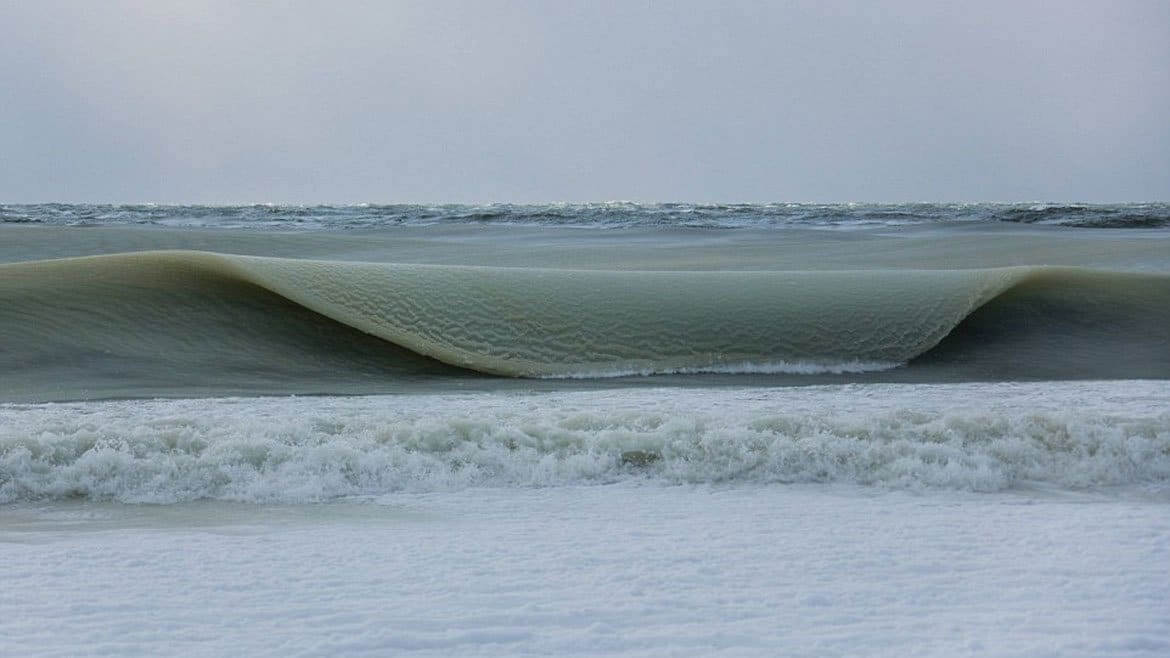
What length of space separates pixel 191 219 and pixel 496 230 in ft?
12.8

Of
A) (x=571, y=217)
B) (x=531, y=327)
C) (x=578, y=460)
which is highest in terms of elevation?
(x=571, y=217)

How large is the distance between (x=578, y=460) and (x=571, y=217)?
8833 millimetres

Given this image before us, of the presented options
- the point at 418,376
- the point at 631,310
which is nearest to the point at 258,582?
the point at 418,376

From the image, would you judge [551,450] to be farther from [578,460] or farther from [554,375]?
[554,375]

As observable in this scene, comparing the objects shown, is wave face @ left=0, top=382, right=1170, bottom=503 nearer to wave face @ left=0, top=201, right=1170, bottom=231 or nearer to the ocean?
the ocean

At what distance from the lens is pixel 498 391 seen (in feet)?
9.93

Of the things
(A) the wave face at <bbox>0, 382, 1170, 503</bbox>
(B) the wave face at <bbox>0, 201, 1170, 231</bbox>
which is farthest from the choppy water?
(B) the wave face at <bbox>0, 201, 1170, 231</bbox>

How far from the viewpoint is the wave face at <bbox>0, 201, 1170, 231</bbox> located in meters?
10.1

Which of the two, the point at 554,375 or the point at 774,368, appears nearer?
the point at 554,375

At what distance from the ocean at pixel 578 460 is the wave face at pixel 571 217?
5.93 metres

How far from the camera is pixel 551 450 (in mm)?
2270

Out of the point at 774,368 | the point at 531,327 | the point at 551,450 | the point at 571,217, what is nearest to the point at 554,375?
the point at 531,327

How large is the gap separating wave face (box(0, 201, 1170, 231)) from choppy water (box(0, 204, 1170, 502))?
5.73 metres

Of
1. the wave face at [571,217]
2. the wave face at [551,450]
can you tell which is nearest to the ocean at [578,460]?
the wave face at [551,450]
